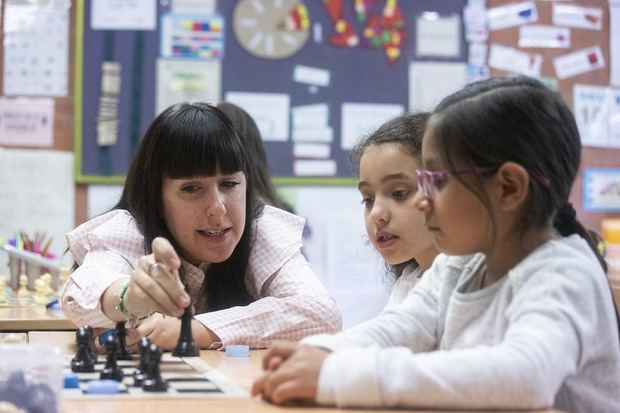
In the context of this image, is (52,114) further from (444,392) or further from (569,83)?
(444,392)

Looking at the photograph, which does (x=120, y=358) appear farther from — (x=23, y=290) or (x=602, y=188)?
(x=602, y=188)

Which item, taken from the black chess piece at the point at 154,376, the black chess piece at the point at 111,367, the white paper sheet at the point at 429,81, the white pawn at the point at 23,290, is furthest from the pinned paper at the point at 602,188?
the black chess piece at the point at 154,376

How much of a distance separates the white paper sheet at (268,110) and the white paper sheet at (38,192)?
0.82 m

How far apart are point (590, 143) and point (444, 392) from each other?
13.6ft

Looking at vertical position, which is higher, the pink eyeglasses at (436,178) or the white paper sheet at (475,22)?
the white paper sheet at (475,22)

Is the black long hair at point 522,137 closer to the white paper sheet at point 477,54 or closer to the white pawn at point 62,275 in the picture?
the white pawn at point 62,275

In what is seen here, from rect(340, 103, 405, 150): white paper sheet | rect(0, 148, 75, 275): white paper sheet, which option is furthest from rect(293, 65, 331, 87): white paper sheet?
rect(0, 148, 75, 275): white paper sheet

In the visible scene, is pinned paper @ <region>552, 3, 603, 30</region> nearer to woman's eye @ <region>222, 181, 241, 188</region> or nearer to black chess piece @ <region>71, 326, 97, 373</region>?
woman's eye @ <region>222, 181, 241, 188</region>

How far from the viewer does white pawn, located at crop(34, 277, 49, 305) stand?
320 centimetres

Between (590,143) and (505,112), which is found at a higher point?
(505,112)

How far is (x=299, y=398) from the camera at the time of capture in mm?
1204

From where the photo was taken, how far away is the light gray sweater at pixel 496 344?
1.15 meters

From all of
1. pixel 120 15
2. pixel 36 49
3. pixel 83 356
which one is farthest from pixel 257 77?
pixel 83 356

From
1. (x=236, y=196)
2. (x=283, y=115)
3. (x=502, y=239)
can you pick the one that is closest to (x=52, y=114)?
(x=283, y=115)
